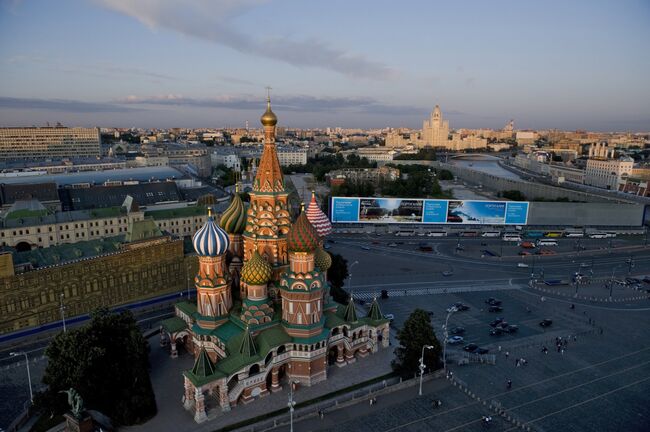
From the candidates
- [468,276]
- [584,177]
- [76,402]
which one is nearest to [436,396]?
[76,402]

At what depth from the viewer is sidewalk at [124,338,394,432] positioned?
27312 millimetres

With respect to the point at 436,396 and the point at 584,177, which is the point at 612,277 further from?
the point at 584,177

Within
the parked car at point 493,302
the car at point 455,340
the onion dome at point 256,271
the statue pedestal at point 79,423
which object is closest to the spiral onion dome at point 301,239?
the onion dome at point 256,271

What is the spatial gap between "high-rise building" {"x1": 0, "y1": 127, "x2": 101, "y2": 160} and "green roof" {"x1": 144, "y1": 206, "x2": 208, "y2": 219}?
95.5 meters

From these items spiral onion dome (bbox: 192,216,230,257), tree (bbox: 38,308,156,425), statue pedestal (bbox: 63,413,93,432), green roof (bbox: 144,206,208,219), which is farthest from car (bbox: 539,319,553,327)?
green roof (bbox: 144,206,208,219)

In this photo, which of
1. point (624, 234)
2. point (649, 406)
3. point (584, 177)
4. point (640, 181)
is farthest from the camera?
point (584, 177)

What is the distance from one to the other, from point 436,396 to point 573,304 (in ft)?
83.6

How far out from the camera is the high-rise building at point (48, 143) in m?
140

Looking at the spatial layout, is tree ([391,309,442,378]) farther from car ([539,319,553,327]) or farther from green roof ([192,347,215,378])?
car ([539,319,553,327])

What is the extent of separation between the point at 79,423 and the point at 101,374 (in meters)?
3.35

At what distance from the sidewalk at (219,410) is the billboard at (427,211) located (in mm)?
42609

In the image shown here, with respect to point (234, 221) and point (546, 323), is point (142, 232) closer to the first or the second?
point (234, 221)

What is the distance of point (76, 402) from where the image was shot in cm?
2527

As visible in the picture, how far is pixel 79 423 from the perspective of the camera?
83.6 ft
